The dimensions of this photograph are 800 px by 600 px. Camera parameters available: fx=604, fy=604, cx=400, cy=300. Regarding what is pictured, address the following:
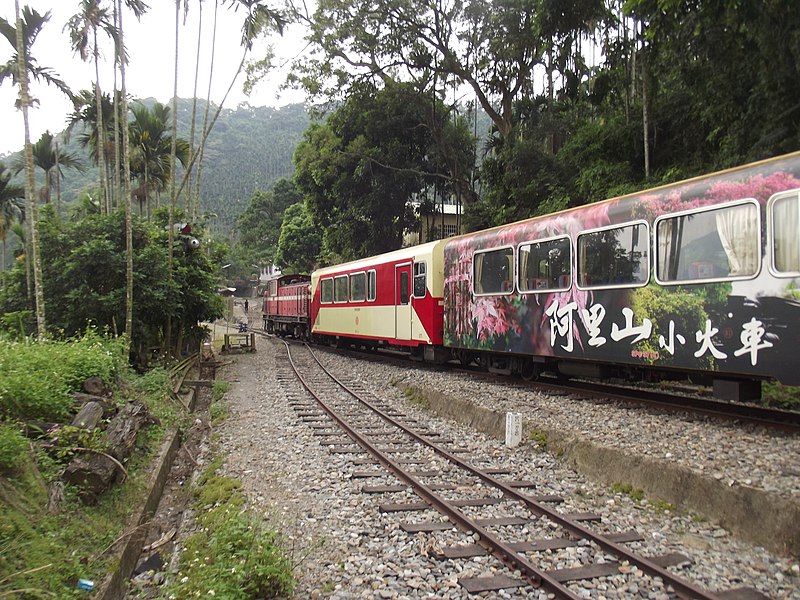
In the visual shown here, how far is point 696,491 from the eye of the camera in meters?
5.01

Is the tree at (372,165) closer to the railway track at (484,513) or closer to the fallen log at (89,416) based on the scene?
the railway track at (484,513)

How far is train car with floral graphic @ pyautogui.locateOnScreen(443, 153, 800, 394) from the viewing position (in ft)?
19.6

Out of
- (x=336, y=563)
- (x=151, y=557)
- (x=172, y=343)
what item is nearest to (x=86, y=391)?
(x=151, y=557)

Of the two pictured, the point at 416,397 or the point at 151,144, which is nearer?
the point at 416,397

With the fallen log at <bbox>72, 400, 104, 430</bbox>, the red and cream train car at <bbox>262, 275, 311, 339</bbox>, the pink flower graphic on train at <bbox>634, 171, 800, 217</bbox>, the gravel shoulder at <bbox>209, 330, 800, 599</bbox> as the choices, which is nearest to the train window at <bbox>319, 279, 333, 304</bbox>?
the red and cream train car at <bbox>262, 275, 311, 339</bbox>

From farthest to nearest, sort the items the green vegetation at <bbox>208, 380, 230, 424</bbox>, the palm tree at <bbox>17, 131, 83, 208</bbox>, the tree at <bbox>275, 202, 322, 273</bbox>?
the tree at <bbox>275, 202, 322, 273</bbox> < the palm tree at <bbox>17, 131, 83, 208</bbox> < the green vegetation at <bbox>208, 380, 230, 424</bbox>

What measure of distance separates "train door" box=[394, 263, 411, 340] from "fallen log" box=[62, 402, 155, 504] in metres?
7.59

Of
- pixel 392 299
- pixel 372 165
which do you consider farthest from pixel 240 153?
pixel 392 299

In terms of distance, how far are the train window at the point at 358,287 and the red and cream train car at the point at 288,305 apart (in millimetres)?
5775

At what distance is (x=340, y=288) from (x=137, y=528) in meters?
13.8

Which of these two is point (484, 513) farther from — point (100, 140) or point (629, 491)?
point (100, 140)

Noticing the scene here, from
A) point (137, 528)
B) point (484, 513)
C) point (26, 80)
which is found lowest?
point (137, 528)

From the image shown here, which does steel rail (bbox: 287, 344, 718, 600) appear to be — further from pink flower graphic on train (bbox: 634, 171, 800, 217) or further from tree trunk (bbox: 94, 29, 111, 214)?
tree trunk (bbox: 94, 29, 111, 214)

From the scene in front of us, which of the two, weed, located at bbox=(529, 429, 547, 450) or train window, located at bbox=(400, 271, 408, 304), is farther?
train window, located at bbox=(400, 271, 408, 304)
